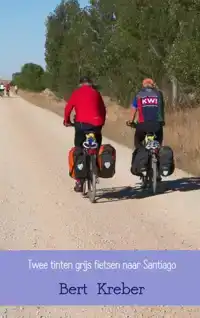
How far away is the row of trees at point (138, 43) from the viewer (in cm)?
1921

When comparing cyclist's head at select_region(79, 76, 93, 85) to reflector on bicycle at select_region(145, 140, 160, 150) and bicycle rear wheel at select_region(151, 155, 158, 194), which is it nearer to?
reflector on bicycle at select_region(145, 140, 160, 150)

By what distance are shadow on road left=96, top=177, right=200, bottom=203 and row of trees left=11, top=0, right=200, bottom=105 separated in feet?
28.4

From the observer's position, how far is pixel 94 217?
773cm

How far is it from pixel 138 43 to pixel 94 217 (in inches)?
688

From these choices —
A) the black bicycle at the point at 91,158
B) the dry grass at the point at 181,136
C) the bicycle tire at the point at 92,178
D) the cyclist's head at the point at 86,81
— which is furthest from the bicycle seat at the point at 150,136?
the dry grass at the point at 181,136

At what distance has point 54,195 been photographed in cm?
932

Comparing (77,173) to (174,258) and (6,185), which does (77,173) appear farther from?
(174,258)

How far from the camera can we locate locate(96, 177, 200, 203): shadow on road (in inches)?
360

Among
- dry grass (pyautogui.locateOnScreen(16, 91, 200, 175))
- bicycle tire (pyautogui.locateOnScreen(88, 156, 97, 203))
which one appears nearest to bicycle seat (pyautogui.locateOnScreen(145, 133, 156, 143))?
bicycle tire (pyautogui.locateOnScreen(88, 156, 97, 203))

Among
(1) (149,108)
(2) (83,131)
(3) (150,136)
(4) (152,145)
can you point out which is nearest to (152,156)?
(4) (152,145)

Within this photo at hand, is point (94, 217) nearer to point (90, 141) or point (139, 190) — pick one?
point (90, 141)

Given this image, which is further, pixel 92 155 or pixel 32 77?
pixel 32 77

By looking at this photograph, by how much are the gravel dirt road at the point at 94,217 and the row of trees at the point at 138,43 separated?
25.1 ft

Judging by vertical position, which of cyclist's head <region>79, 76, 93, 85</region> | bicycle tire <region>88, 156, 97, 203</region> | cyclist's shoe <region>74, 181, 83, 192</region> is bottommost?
cyclist's shoe <region>74, 181, 83, 192</region>
